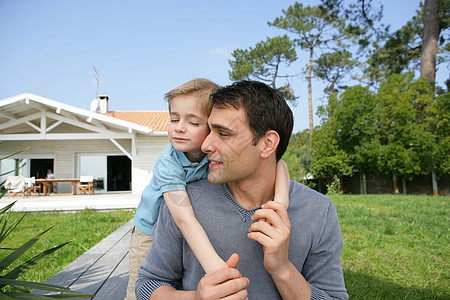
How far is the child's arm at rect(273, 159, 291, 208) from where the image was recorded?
1.35 meters

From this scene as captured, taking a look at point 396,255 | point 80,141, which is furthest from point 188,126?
point 80,141

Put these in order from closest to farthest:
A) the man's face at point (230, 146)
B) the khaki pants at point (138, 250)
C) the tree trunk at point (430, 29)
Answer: the man's face at point (230, 146), the khaki pants at point (138, 250), the tree trunk at point (430, 29)

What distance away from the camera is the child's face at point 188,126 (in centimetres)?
168

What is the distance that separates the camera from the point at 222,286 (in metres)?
1.03

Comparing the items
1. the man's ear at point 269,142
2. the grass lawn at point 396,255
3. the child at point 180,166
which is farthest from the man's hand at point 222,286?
the grass lawn at point 396,255

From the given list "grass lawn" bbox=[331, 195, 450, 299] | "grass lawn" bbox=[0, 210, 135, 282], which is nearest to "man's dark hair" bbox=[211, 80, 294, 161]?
"grass lawn" bbox=[331, 195, 450, 299]

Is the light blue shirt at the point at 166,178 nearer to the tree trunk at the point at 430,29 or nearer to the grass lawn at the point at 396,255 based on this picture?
the grass lawn at the point at 396,255

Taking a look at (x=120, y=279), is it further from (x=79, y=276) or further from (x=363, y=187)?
(x=363, y=187)

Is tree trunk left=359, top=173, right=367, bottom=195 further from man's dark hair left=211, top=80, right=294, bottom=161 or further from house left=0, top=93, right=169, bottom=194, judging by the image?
man's dark hair left=211, top=80, right=294, bottom=161

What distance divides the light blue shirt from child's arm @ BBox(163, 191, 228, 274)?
0.11m

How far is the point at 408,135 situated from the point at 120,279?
55.6ft

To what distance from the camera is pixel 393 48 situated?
18375mm

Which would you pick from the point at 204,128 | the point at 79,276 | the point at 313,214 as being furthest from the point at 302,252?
the point at 79,276

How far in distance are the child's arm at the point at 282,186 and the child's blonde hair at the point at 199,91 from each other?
0.47 metres
